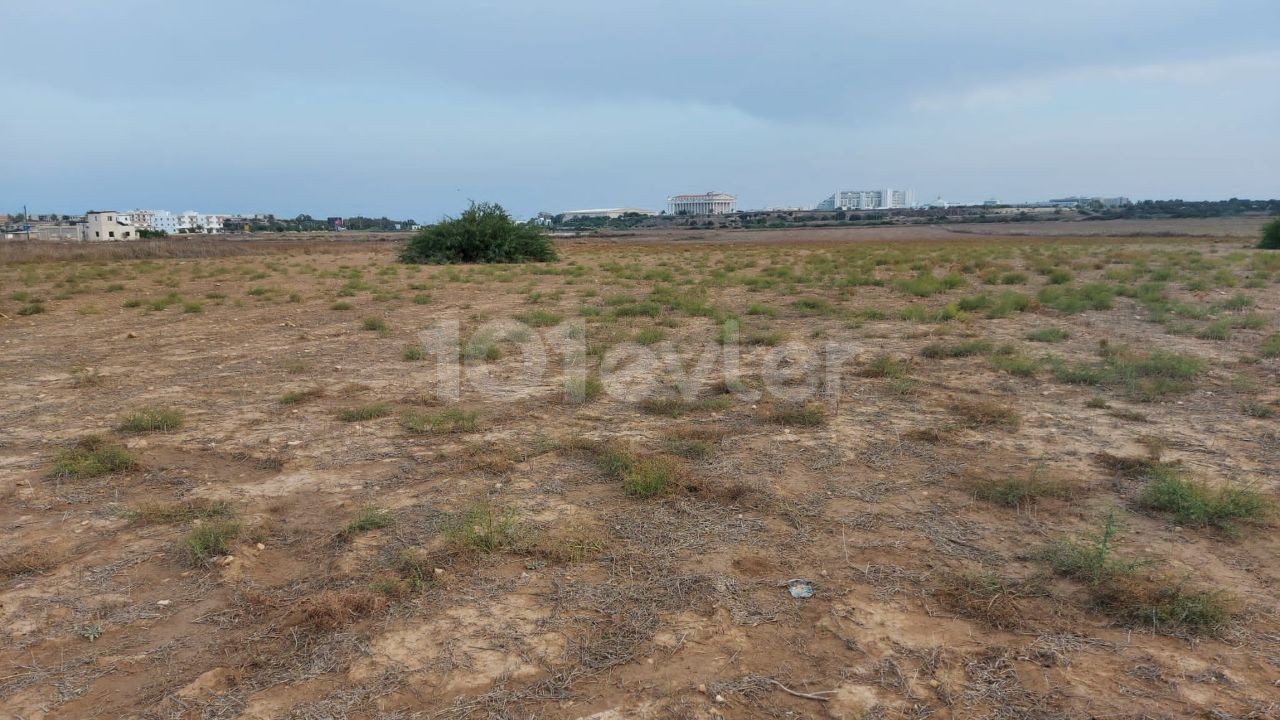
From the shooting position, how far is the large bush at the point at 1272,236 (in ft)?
104

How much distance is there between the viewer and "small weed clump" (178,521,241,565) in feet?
12.0

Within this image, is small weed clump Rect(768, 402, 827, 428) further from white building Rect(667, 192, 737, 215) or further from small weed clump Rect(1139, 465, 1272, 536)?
white building Rect(667, 192, 737, 215)

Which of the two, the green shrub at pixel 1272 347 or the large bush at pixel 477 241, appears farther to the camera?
the large bush at pixel 477 241

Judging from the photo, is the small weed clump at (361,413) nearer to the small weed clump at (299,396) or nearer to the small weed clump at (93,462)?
the small weed clump at (299,396)

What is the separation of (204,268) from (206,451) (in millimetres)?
23361

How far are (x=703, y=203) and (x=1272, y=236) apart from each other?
151656mm

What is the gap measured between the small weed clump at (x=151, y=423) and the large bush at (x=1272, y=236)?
40.1 m

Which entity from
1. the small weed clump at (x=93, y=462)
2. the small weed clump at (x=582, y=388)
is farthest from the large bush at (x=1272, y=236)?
the small weed clump at (x=93, y=462)

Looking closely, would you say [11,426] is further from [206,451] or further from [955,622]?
[955,622]

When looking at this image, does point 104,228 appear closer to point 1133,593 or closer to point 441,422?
point 441,422

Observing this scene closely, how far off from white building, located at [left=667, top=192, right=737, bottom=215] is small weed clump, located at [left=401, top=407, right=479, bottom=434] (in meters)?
173

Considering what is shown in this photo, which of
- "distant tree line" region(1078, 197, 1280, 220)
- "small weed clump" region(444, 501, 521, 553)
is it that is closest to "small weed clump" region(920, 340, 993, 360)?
"small weed clump" region(444, 501, 521, 553)

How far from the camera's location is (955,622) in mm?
3074

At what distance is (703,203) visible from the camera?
180 metres
